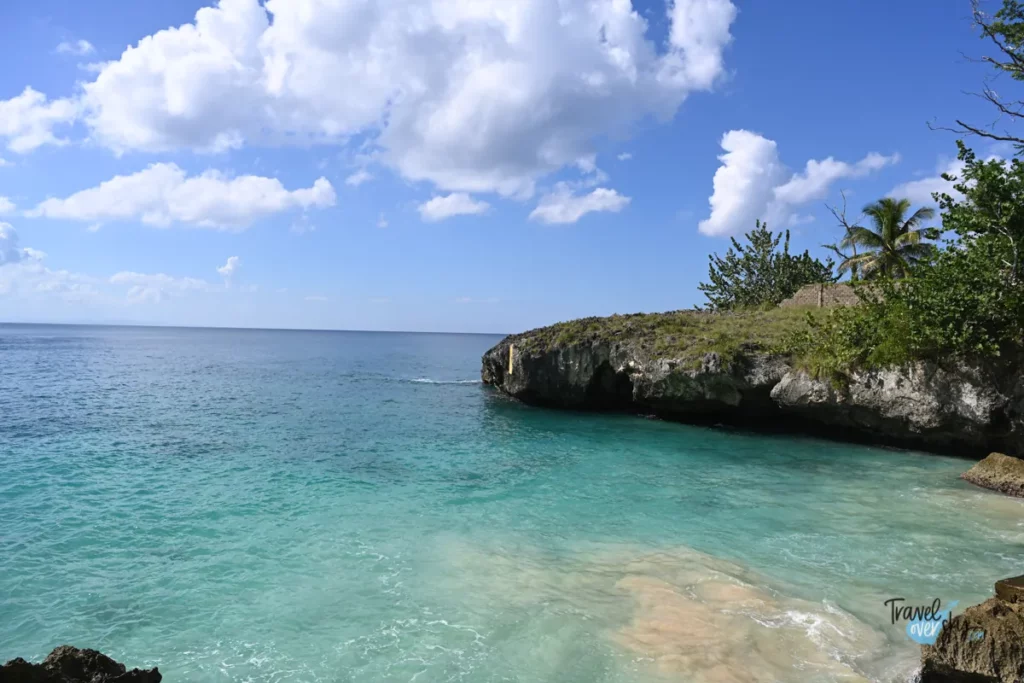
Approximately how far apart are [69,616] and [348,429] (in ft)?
59.9

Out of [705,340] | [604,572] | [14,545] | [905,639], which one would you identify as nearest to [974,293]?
[705,340]

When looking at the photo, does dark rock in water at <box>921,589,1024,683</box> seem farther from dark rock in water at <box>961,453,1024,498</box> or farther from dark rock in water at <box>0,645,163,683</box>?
dark rock in water at <box>961,453,1024,498</box>

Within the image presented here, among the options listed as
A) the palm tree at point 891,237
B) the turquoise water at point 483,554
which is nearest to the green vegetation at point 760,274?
the palm tree at point 891,237

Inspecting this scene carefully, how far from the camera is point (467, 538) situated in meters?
13.1

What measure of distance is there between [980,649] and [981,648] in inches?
0.6

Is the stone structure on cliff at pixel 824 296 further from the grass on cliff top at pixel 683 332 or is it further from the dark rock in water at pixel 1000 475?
Answer: the dark rock in water at pixel 1000 475

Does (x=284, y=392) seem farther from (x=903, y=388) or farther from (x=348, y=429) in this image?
(x=903, y=388)

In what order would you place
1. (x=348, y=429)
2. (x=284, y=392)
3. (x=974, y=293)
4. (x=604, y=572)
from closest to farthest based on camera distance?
(x=604, y=572)
(x=974, y=293)
(x=348, y=429)
(x=284, y=392)

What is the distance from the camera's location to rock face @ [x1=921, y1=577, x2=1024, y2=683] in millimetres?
6297

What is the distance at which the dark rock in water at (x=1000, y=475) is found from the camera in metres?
16.6

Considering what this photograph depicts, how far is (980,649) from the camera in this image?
6445 mm

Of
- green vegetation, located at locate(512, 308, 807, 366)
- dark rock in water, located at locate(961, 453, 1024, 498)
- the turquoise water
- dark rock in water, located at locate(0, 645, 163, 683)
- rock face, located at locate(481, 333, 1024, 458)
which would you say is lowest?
the turquoise water

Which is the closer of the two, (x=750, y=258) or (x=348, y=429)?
(x=348, y=429)

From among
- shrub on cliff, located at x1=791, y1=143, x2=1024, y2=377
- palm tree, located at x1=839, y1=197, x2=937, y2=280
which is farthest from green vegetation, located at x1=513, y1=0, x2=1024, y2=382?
palm tree, located at x1=839, y1=197, x2=937, y2=280
